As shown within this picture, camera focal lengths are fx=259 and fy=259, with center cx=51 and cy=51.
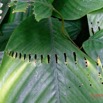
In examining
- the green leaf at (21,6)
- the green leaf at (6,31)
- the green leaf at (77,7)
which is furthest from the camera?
the green leaf at (6,31)

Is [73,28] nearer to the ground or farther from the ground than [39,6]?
nearer to the ground

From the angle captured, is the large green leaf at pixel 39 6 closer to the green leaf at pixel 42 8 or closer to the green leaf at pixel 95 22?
the green leaf at pixel 42 8

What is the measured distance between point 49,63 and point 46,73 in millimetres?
35

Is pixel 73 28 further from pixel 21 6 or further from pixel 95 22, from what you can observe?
pixel 21 6

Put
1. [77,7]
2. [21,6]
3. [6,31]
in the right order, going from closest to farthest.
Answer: [21,6] < [77,7] < [6,31]

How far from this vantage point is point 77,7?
90 centimetres

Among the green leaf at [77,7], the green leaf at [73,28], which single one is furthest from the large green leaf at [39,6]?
the green leaf at [73,28]

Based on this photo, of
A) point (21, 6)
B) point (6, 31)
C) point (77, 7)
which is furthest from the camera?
point (6, 31)

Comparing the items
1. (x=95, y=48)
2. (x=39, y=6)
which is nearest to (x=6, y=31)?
(x=39, y=6)

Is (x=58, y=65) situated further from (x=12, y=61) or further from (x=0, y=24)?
(x=0, y=24)

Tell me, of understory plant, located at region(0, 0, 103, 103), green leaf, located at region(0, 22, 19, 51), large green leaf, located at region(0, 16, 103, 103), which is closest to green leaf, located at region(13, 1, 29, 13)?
understory plant, located at region(0, 0, 103, 103)

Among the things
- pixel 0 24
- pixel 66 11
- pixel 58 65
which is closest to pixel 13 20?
pixel 0 24

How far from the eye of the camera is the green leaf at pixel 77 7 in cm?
88

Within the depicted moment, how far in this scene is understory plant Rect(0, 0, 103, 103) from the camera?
0.79 m
